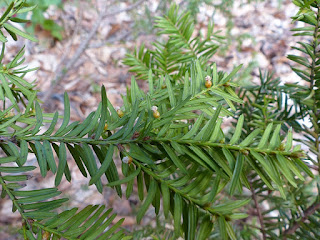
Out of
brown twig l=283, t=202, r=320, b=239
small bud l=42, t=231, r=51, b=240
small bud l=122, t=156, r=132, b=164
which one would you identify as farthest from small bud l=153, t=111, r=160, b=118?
brown twig l=283, t=202, r=320, b=239

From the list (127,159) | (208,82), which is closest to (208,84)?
(208,82)

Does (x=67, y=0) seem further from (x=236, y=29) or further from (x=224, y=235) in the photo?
(x=224, y=235)

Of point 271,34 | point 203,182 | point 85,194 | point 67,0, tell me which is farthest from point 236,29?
point 203,182

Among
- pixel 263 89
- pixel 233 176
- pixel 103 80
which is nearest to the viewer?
pixel 233 176

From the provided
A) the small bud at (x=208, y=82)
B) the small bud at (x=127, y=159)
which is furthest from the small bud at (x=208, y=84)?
the small bud at (x=127, y=159)

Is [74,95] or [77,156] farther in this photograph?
[74,95]

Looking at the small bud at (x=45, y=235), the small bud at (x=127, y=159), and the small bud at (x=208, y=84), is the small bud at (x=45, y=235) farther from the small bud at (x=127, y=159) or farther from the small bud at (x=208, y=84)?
the small bud at (x=208, y=84)

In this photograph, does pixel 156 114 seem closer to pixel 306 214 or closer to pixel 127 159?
pixel 127 159

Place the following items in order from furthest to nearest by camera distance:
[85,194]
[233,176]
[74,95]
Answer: [74,95]
[85,194]
[233,176]

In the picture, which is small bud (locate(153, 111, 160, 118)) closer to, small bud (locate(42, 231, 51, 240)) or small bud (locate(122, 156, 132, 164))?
small bud (locate(122, 156, 132, 164))

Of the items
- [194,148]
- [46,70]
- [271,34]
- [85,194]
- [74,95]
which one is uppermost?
[194,148]

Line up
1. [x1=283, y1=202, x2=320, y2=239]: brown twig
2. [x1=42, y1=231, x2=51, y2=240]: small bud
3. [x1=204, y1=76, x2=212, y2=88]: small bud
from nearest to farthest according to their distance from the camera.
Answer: [x1=42, y1=231, x2=51, y2=240]: small bud → [x1=204, y1=76, x2=212, y2=88]: small bud → [x1=283, y1=202, x2=320, y2=239]: brown twig
